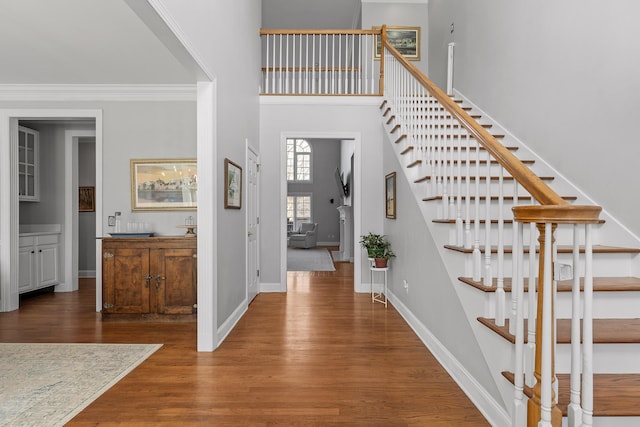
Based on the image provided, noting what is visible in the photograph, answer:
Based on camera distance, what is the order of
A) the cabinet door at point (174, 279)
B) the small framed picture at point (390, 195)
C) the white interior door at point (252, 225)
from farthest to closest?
the white interior door at point (252, 225) → the small framed picture at point (390, 195) → the cabinet door at point (174, 279)

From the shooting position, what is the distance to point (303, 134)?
543cm

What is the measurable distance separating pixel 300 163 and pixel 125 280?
10250mm

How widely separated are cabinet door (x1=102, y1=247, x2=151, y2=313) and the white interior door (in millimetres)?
1183

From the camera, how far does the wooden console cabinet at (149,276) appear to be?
3.93 m

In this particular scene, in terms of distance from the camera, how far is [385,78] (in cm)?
527

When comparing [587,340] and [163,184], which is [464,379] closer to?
[587,340]

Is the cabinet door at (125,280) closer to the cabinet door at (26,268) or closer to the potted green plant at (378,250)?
the cabinet door at (26,268)

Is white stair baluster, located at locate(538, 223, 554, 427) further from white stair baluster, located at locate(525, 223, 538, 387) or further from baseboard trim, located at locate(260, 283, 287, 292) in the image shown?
baseboard trim, located at locate(260, 283, 287, 292)

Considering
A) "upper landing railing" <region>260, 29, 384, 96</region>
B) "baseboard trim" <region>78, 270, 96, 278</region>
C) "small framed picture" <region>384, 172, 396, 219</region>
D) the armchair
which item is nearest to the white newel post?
"upper landing railing" <region>260, 29, 384, 96</region>

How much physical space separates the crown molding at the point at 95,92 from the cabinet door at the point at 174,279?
6.58 feet

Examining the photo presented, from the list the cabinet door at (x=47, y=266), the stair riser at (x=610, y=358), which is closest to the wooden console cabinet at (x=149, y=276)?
the cabinet door at (x=47, y=266)

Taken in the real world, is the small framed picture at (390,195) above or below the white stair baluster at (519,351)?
above

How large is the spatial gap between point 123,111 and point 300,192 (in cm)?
925

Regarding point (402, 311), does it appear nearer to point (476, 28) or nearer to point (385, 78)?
point (385, 78)
